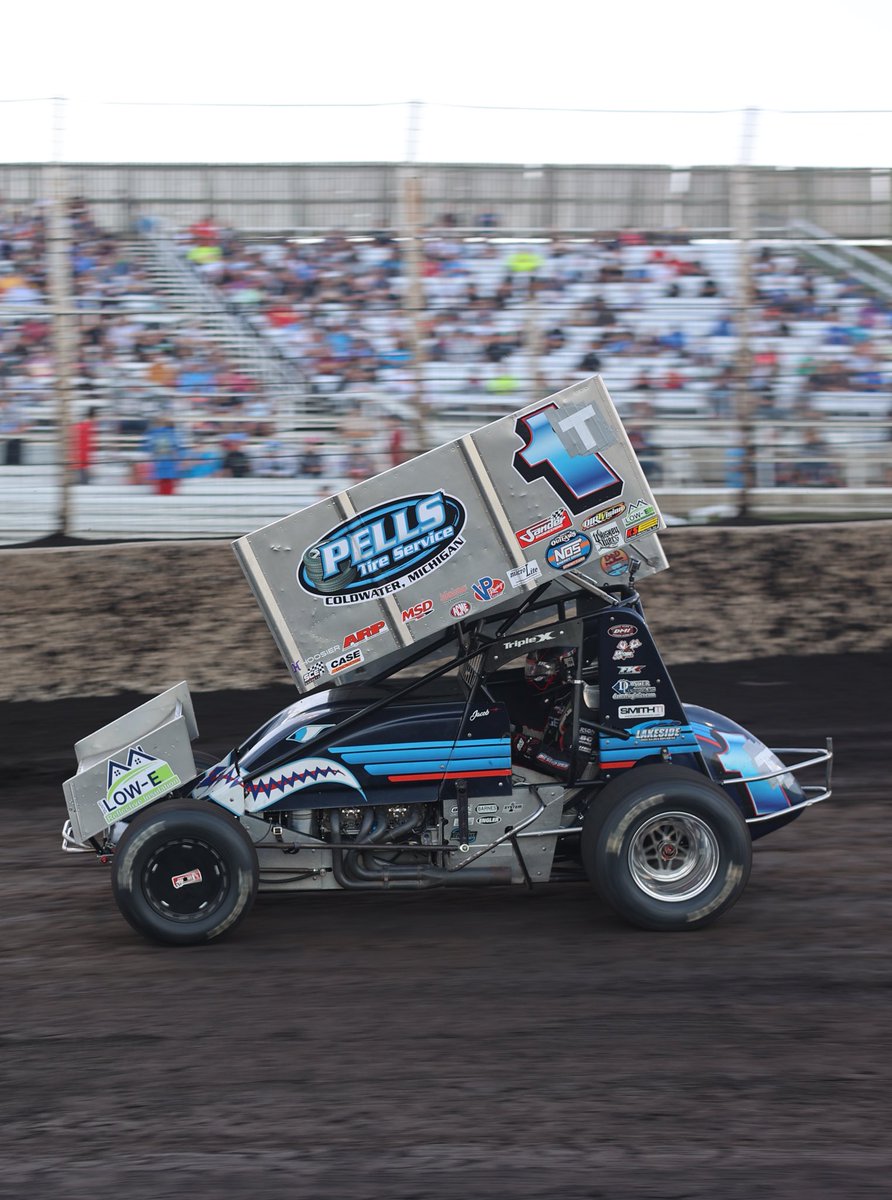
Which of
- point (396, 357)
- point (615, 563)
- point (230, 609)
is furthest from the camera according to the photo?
point (396, 357)

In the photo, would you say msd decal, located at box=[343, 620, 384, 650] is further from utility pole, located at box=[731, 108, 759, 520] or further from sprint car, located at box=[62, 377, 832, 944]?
utility pole, located at box=[731, 108, 759, 520]

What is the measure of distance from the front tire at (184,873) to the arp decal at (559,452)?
2.05 m

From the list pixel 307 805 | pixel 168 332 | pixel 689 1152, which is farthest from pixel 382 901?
pixel 168 332

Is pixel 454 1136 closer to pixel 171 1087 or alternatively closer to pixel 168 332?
pixel 171 1087

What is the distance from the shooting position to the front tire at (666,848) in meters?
5.86

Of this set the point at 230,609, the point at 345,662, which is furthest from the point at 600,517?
the point at 230,609

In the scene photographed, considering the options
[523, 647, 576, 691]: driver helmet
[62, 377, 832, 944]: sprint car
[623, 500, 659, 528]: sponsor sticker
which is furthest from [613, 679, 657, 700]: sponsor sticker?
[623, 500, 659, 528]: sponsor sticker

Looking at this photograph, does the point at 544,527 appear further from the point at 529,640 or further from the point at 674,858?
the point at 674,858

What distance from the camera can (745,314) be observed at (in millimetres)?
11828

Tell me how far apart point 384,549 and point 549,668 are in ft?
3.49

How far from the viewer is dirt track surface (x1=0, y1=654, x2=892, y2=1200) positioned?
401 cm

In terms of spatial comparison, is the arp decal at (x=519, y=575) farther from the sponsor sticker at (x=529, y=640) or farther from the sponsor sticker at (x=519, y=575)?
the sponsor sticker at (x=529, y=640)

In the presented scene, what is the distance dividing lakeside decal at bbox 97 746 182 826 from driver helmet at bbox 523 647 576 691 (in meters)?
1.73

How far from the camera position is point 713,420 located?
11.8 metres
